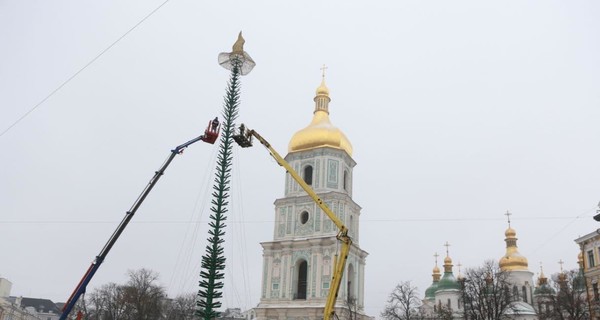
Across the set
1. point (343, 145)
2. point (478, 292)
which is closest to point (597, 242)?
point (478, 292)

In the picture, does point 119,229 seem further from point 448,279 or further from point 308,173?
point 448,279

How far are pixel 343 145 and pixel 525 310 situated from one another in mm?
30490

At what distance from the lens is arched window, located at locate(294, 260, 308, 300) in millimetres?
45438

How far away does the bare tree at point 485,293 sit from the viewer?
42.8 meters

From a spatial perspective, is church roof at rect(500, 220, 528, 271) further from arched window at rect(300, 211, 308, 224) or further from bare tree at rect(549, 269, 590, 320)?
arched window at rect(300, 211, 308, 224)

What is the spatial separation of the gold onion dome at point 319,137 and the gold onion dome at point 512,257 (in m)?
33.3

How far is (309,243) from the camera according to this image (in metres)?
45.8

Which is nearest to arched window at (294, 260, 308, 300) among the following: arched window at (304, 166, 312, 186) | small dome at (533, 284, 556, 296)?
arched window at (304, 166, 312, 186)

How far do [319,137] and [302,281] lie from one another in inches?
517

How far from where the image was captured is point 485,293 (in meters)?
43.0

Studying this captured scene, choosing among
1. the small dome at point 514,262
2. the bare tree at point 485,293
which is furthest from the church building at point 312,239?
the small dome at point 514,262

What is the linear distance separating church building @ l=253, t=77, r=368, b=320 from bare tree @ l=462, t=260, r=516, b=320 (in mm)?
9028

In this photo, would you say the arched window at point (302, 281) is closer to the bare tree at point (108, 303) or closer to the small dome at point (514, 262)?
the bare tree at point (108, 303)

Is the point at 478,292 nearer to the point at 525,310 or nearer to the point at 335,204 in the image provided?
the point at 335,204
